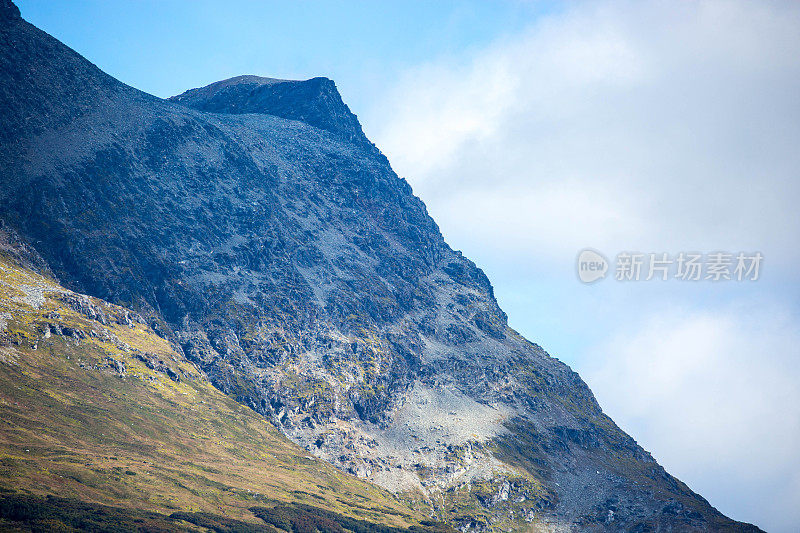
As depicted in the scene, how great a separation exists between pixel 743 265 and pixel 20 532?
220m

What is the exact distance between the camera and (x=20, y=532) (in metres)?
196

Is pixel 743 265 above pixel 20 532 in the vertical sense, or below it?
above

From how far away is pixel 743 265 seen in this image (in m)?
198
